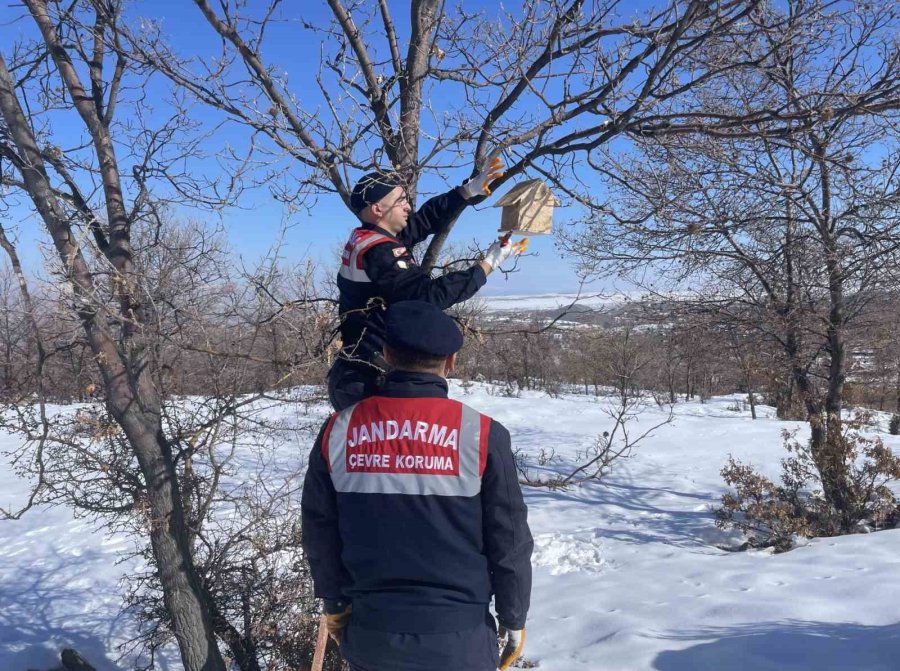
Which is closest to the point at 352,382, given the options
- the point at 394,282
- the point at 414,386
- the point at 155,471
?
the point at 394,282

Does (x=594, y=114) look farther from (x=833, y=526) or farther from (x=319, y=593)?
(x=833, y=526)

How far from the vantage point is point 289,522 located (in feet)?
20.6

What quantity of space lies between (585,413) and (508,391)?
3.97 m

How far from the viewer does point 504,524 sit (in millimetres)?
2102

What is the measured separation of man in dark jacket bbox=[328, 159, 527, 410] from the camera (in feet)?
8.59

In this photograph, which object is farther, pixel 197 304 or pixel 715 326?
pixel 715 326

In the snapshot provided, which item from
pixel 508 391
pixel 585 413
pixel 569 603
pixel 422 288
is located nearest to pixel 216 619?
pixel 569 603

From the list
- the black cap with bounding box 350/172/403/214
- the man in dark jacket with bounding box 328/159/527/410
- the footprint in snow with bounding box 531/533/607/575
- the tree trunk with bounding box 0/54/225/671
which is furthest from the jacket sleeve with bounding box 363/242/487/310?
the footprint in snow with bounding box 531/533/607/575

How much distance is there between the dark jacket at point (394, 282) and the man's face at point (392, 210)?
0.16ft

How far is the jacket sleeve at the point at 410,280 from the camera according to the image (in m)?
2.60

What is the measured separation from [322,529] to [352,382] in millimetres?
740

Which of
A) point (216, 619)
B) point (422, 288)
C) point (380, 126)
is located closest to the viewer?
point (422, 288)

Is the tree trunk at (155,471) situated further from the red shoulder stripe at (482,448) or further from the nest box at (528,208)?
the red shoulder stripe at (482,448)

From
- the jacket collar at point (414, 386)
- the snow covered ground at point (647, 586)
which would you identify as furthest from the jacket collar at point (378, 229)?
the snow covered ground at point (647, 586)
